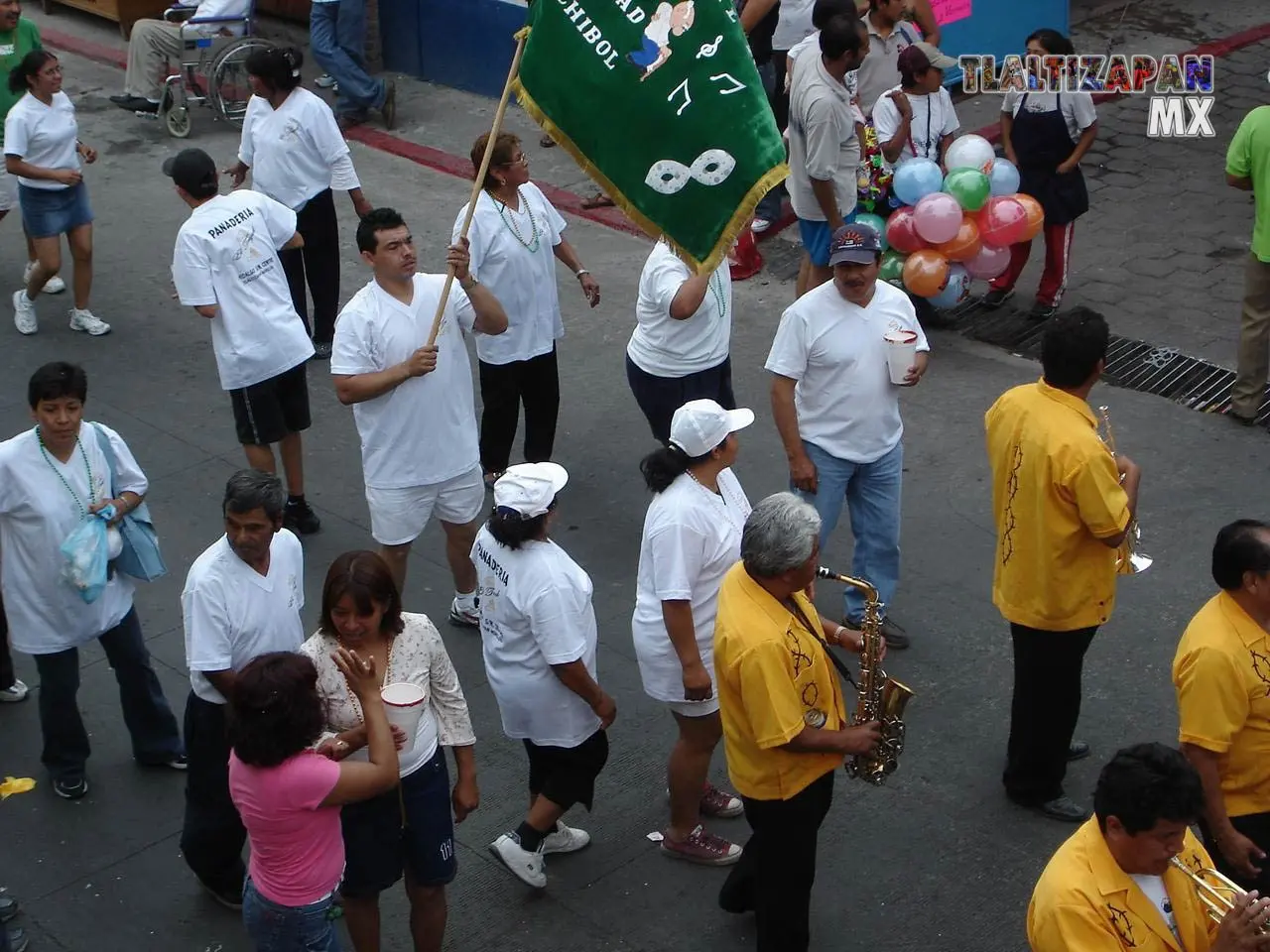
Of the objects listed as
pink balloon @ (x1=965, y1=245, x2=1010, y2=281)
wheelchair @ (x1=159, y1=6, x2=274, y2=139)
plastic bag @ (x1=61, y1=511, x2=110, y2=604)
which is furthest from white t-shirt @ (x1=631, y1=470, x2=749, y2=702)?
wheelchair @ (x1=159, y1=6, x2=274, y2=139)

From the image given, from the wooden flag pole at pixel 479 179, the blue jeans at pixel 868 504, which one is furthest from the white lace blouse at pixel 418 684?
the blue jeans at pixel 868 504

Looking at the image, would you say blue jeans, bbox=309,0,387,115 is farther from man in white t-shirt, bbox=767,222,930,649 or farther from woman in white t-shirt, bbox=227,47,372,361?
man in white t-shirt, bbox=767,222,930,649

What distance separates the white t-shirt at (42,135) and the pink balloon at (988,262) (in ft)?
19.0

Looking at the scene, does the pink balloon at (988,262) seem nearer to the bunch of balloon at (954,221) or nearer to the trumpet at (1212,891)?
the bunch of balloon at (954,221)

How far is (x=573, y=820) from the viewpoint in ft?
20.5

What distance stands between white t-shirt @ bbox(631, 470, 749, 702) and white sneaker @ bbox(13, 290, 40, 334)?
6.51m

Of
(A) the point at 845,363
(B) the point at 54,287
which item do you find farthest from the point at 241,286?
(B) the point at 54,287

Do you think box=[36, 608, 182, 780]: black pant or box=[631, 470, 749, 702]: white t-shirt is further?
box=[36, 608, 182, 780]: black pant

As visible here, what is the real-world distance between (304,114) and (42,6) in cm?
1005

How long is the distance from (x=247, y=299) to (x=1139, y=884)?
5422 millimetres

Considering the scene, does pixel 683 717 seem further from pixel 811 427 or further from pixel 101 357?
pixel 101 357

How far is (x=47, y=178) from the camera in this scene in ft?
33.1

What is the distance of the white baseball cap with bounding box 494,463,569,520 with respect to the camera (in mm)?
5340

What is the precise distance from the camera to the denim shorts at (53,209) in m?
10.3
